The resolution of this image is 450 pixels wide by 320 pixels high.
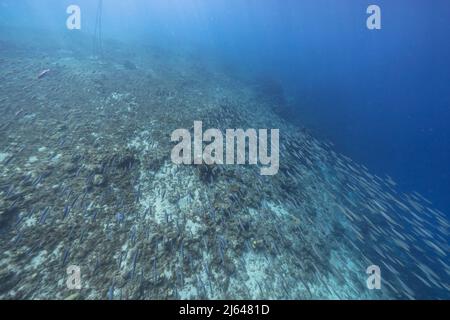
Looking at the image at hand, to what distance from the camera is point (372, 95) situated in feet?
139

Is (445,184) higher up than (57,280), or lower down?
lower down

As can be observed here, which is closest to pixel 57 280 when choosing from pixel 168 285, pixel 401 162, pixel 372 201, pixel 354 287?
pixel 168 285

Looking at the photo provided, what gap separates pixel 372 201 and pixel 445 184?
39.5 feet

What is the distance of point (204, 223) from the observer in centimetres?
816

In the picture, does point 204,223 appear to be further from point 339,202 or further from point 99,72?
point 99,72

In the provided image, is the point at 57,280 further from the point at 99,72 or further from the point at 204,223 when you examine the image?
the point at 99,72
